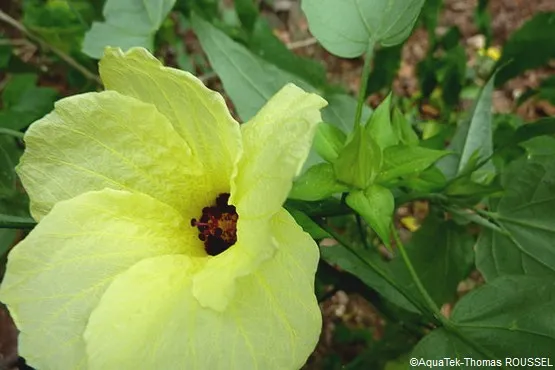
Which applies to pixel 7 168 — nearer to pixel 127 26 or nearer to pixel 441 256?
pixel 127 26

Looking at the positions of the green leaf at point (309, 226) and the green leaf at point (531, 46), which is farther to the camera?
the green leaf at point (531, 46)

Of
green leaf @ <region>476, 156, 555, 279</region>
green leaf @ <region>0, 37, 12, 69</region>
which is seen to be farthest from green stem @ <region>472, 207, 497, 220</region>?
green leaf @ <region>0, 37, 12, 69</region>

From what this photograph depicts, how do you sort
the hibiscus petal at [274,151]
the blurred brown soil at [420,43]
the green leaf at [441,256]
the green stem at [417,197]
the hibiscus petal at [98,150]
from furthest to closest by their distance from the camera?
1. the blurred brown soil at [420,43]
2. the green leaf at [441,256]
3. the green stem at [417,197]
4. the hibiscus petal at [98,150]
5. the hibiscus petal at [274,151]

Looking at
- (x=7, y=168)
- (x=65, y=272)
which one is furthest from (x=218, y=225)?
(x=7, y=168)

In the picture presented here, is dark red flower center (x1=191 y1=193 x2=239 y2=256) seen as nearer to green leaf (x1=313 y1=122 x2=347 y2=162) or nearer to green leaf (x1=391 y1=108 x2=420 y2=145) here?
green leaf (x1=313 y1=122 x2=347 y2=162)

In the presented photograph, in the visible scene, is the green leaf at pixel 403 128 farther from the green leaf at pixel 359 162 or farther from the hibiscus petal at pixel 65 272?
the hibiscus petal at pixel 65 272

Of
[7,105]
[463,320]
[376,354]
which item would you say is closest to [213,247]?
[463,320]

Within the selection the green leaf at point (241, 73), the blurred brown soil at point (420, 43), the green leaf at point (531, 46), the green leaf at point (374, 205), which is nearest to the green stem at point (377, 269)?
the green leaf at point (374, 205)

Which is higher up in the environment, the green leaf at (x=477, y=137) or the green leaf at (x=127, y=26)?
the green leaf at (x=127, y=26)
